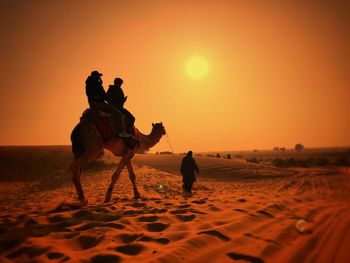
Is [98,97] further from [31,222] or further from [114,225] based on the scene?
[114,225]

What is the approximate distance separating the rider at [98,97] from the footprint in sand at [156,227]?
3289 mm

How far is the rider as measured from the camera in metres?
7.30

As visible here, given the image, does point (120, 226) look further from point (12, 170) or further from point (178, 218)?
point (12, 170)

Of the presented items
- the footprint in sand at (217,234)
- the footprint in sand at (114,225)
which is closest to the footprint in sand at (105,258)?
the footprint in sand at (114,225)

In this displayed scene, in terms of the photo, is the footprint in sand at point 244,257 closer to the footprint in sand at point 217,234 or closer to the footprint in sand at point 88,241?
the footprint in sand at point 217,234

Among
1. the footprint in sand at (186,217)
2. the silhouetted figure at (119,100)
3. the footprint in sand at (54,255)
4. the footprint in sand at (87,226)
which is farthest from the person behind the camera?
the silhouetted figure at (119,100)

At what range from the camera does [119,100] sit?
26.3 ft

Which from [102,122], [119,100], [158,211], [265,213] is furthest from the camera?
[119,100]

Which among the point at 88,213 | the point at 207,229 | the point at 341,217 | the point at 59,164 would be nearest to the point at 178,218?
the point at 207,229

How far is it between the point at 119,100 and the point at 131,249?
17.1 feet

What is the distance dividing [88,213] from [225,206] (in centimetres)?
332

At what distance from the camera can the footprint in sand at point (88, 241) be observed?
3.74 m

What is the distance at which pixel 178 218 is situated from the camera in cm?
533

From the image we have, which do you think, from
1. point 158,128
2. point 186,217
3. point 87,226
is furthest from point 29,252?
point 158,128
